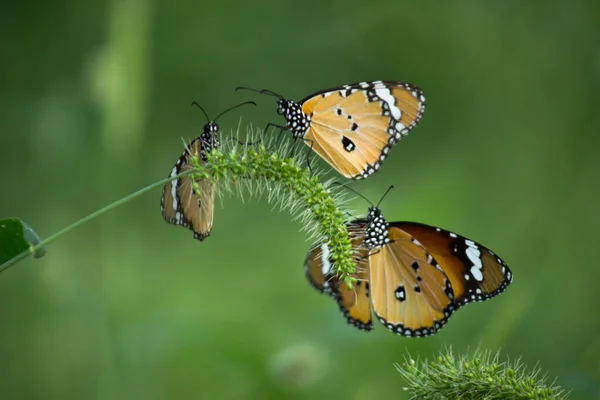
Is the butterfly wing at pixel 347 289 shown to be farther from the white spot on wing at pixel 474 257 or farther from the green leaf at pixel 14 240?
the green leaf at pixel 14 240

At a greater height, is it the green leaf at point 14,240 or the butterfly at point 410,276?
the butterfly at point 410,276

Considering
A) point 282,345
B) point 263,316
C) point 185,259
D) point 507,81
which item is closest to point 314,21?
point 507,81

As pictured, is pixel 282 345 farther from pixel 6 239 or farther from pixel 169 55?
pixel 169 55

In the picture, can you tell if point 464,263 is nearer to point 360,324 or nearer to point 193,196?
point 360,324

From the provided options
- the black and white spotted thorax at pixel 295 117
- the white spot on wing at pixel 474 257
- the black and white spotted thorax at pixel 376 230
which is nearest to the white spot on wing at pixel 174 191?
the black and white spotted thorax at pixel 295 117

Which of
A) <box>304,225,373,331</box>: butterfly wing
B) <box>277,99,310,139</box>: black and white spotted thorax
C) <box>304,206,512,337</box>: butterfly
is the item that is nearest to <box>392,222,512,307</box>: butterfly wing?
<box>304,206,512,337</box>: butterfly

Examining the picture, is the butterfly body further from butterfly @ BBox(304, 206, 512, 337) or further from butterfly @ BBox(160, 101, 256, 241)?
butterfly @ BBox(304, 206, 512, 337)
